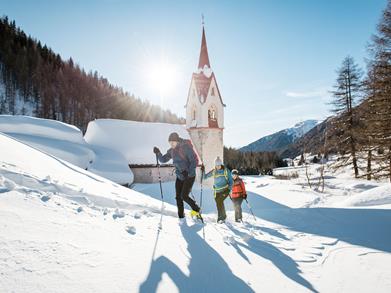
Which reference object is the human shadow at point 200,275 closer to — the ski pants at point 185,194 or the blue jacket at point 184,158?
the ski pants at point 185,194

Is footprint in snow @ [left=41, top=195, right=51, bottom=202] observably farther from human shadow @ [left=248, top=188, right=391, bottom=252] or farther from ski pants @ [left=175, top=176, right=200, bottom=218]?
human shadow @ [left=248, top=188, right=391, bottom=252]

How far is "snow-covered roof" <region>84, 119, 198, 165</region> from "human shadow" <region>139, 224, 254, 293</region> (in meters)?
19.0

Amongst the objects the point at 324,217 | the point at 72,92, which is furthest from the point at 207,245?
the point at 72,92

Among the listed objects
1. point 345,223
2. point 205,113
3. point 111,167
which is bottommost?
point 345,223

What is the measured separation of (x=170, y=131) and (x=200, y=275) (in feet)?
77.7

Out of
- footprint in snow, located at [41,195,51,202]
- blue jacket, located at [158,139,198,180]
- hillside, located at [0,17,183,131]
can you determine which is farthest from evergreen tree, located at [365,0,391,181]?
hillside, located at [0,17,183,131]

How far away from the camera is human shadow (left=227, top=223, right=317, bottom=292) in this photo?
2.91 metres

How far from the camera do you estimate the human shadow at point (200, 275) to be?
2.28 metres

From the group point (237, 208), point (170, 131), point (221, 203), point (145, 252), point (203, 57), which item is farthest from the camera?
point (203, 57)

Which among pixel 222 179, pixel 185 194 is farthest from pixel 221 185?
pixel 185 194

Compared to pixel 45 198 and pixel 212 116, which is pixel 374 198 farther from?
pixel 212 116

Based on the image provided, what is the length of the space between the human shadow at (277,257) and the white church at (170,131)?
17.6m

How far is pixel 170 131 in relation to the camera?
25969 mm

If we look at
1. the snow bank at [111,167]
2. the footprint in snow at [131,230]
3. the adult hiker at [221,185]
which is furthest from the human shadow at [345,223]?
the snow bank at [111,167]
